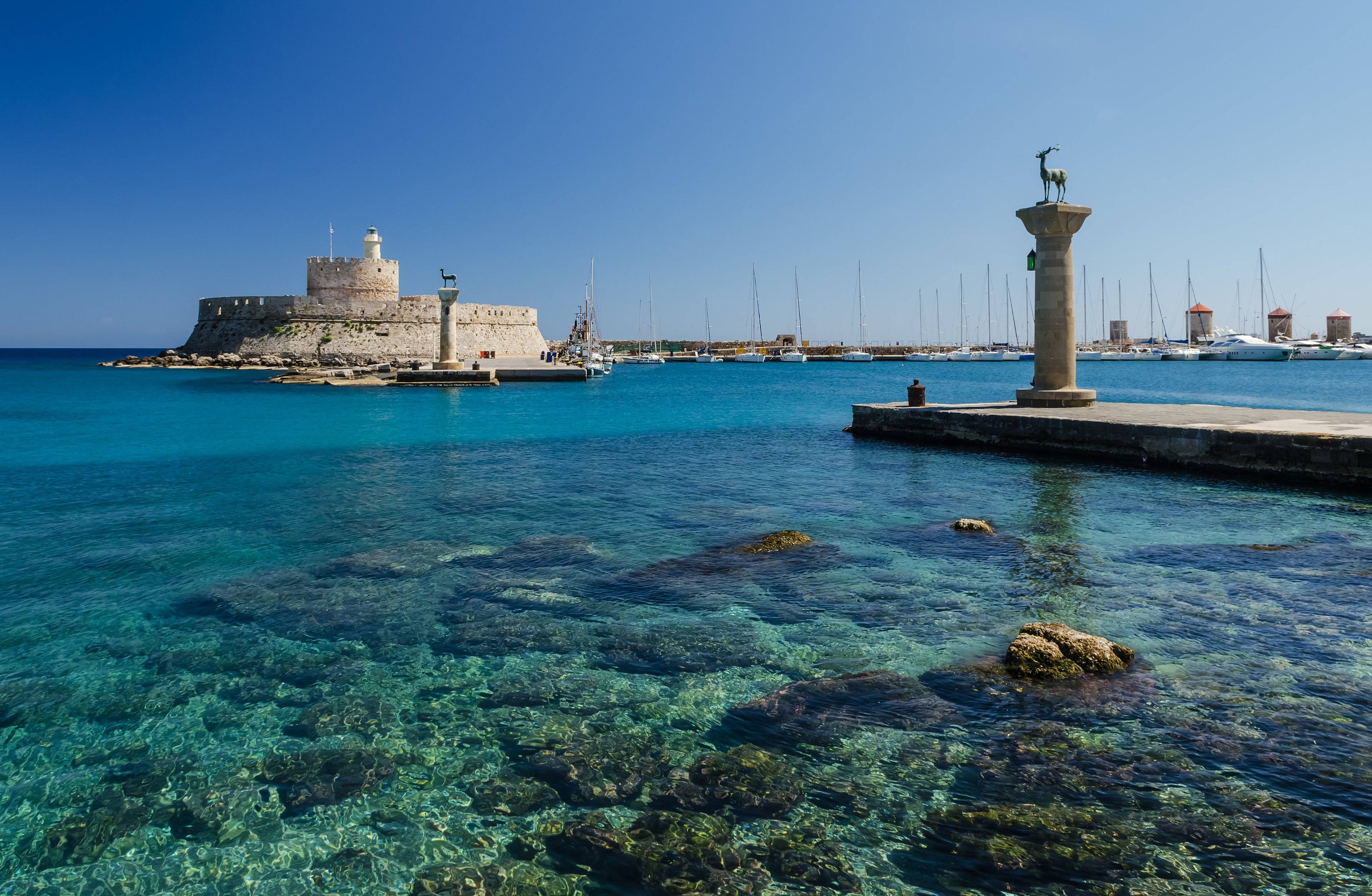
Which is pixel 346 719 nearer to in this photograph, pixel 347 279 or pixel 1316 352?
pixel 347 279

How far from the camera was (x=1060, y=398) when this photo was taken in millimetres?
15133

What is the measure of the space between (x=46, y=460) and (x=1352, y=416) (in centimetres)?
2142

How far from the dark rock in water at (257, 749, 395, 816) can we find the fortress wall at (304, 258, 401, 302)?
52.9 meters

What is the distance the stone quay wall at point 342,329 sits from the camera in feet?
172

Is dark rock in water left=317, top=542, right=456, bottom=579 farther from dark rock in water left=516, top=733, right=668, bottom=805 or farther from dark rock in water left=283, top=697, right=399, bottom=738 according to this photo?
dark rock in water left=516, top=733, right=668, bottom=805

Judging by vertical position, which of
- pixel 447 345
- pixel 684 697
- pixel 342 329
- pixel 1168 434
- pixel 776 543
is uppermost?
pixel 342 329

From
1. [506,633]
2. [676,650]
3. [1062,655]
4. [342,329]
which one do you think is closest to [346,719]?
[506,633]

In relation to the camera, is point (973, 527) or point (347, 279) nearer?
point (973, 527)

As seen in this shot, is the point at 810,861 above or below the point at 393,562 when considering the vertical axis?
below

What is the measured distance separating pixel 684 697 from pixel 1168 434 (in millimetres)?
9840

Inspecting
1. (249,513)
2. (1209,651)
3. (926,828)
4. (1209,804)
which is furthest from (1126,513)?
(249,513)

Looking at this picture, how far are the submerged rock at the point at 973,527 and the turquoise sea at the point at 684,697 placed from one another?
0.93 ft

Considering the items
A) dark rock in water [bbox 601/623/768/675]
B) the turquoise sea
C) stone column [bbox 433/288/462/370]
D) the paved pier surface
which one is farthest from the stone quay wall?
dark rock in water [bbox 601/623/768/675]

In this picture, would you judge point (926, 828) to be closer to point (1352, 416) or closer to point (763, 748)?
point (763, 748)
